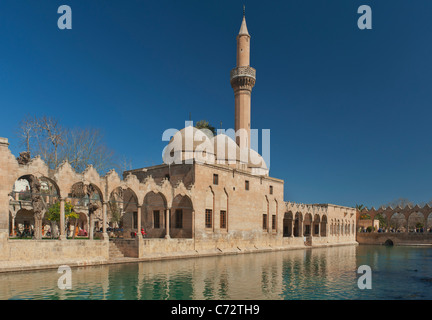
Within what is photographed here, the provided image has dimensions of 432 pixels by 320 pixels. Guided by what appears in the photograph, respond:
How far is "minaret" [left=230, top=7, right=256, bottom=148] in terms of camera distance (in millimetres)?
37781

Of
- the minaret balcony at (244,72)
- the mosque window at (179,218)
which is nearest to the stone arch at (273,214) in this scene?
the mosque window at (179,218)

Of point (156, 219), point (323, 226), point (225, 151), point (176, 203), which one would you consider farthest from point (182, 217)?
point (323, 226)

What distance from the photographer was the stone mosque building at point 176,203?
17656 millimetres

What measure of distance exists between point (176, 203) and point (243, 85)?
53.9 feet

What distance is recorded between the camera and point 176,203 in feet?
88.4

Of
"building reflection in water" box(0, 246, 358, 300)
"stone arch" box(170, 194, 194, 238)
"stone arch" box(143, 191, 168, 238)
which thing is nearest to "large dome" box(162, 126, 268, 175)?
"stone arch" box(143, 191, 168, 238)

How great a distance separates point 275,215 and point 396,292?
21423 mm

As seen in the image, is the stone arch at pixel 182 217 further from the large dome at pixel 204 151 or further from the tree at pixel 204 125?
the tree at pixel 204 125

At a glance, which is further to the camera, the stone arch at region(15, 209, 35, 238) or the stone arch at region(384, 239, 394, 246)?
the stone arch at region(384, 239, 394, 246)

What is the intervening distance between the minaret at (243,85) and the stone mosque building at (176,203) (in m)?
0.10

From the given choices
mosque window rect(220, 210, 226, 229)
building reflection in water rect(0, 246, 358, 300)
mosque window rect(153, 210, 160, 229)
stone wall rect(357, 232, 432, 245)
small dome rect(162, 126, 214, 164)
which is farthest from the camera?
stone wall rect(357, 232, 432, 245)

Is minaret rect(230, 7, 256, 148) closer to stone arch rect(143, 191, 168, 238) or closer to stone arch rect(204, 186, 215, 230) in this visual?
stone arch rect(204, 186, 215, 230)

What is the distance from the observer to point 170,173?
27.4 m

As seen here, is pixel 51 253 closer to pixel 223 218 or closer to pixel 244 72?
pixel 223 218
